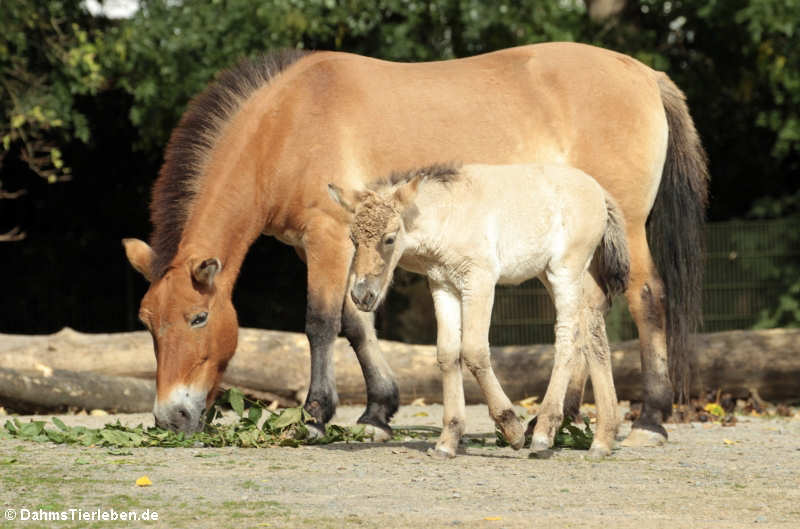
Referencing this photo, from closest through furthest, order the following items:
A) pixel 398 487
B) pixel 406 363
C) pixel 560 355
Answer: pixel 398 487 → pixel 560 355 → pixel 406 363

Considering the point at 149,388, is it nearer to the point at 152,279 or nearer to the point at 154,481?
the point at 152,279

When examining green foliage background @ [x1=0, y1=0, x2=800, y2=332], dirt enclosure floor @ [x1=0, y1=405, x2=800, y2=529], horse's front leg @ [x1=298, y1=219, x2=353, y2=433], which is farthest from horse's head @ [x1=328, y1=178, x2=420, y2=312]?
green foliage background @ [x1=0, y1=0, x2=800, y2=332]

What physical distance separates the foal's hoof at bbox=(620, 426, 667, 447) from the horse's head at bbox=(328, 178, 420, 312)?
2255 millimetres

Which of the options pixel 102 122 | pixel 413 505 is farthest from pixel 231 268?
pixel 102 122

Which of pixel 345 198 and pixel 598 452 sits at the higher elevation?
pixel 345 198

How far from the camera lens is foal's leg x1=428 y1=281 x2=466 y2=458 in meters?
6.32

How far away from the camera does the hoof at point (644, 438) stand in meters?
7.37

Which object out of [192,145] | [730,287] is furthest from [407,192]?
[730,287]

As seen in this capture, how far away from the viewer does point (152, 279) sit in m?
7.05

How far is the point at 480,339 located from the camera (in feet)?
20.4

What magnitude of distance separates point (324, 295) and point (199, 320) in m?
0.86

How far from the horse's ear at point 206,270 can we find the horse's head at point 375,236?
1.12 meters

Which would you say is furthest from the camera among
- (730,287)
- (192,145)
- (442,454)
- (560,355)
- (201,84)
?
(730,287)

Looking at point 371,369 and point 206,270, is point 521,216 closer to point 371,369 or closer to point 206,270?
point 371,369
